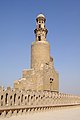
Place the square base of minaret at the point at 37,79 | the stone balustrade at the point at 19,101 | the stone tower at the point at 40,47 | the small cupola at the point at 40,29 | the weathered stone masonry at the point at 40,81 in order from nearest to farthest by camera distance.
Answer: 1. the stone balustrade at the point at 19,101
2. the weathered stone masonry at the point at 40,81
3. the square base of minaret at the point at 37,79
4. the stone tower at the point at 40,47
5. the small cupola at the point at 40,29

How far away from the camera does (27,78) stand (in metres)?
31.5

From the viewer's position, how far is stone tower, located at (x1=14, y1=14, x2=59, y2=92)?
30.9 metres

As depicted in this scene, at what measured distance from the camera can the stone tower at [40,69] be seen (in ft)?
101

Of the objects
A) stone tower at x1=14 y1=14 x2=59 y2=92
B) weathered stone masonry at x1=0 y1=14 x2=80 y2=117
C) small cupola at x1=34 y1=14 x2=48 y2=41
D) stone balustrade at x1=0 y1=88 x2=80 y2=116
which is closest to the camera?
stone balustrade at x1=0 y1=88 x2=80 y2=116

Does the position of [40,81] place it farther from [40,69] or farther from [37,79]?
[40,69]

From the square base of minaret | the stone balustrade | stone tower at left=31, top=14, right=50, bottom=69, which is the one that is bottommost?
the stone balustrade

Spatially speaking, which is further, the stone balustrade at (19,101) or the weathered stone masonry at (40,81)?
the weathered stone masonry at (40,81)

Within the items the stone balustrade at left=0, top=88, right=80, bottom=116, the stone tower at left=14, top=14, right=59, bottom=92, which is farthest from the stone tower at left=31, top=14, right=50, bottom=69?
the stone balustrade at left=0, top=88, right=80, bottom=116

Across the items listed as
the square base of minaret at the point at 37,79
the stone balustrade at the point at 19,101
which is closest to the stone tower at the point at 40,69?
the square base of minaret at the point at 37,79

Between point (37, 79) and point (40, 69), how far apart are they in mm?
1474

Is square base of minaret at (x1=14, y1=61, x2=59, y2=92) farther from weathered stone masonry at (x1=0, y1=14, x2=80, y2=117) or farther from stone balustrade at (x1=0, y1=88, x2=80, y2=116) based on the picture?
stone balustrade at (x1=0, y1=88, x2=80, y2=116)

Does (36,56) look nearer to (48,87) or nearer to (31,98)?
(48,87)

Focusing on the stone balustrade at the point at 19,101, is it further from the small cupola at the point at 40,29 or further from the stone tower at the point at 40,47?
the small cupola at the point at 40,29

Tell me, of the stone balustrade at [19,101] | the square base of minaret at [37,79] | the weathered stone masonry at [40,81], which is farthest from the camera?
the square base of minaret at [37,79]
